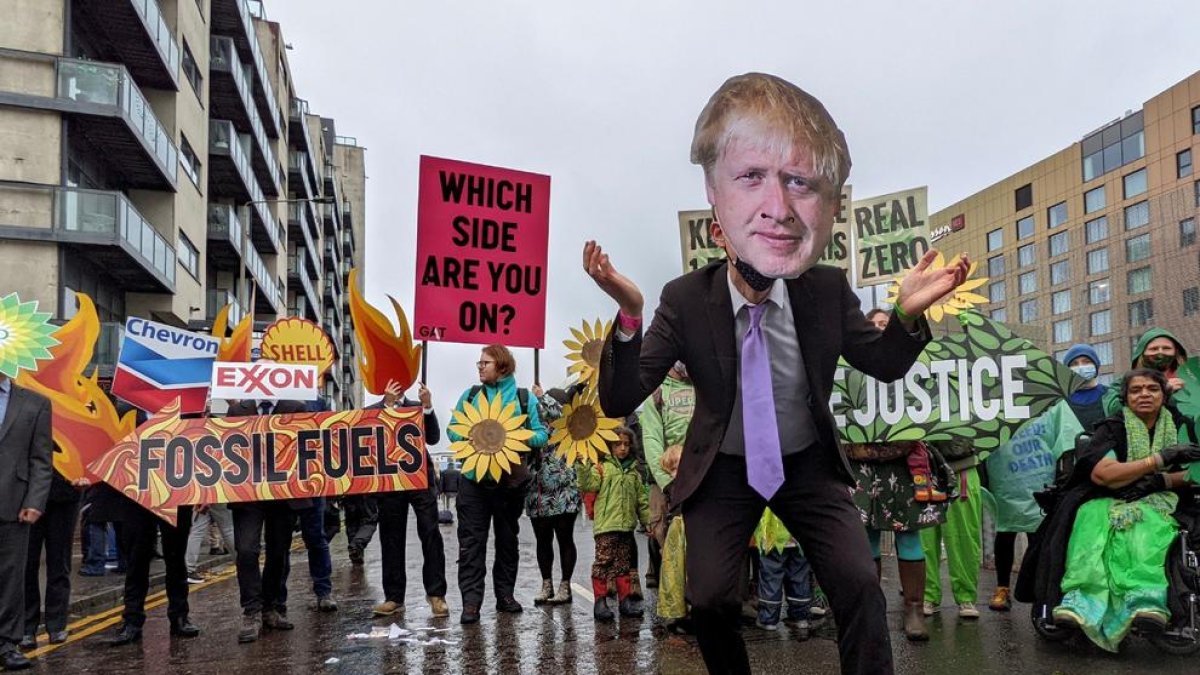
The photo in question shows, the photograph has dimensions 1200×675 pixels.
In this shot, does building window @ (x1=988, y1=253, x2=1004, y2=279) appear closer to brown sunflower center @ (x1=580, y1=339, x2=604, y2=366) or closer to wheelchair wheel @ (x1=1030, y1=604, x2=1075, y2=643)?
wheelchair wheel @ (x1=1030, y1=604, x2=1075, y2=643)

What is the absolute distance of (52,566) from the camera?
24.4 ft

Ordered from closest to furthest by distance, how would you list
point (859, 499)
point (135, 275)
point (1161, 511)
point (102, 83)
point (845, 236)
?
point (1161, 511) < point (859, 499) < point (845, 236) < point (102, 83) < point (135, 275)

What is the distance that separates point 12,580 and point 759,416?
5385 millimetres

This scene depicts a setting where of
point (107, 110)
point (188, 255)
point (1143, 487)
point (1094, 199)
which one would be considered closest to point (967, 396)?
point (1143, 487)

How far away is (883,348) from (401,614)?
5.61 m

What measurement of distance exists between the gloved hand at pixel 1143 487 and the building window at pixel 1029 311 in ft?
82.1

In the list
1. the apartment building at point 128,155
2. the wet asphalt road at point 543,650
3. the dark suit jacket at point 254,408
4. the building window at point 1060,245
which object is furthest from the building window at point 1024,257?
the dark suit jacket at point 254,408

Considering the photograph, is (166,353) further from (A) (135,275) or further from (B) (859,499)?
(A) (135,275)

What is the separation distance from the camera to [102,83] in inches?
920

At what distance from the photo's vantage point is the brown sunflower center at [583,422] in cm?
681

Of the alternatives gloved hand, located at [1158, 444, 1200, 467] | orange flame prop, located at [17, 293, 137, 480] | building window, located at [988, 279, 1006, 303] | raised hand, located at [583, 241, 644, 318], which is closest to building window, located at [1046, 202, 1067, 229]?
building window, located at [988, 279, 1006, 303]

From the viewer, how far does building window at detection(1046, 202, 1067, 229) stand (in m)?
61.9

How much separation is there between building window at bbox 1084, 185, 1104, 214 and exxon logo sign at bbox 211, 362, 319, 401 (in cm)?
5368

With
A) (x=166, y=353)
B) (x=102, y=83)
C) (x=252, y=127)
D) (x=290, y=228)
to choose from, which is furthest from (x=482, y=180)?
(x=290, y=228)
